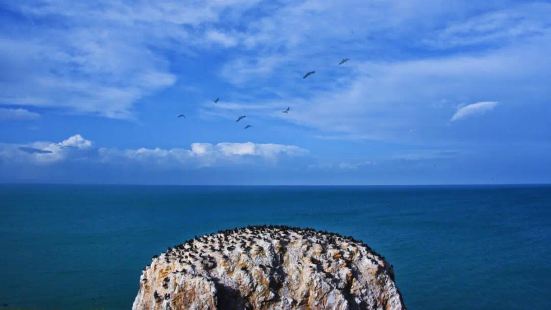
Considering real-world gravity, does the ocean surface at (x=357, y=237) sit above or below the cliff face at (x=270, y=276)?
below

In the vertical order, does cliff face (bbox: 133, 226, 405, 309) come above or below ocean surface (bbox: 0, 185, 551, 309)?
above

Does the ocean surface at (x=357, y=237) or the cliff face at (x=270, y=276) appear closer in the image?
the cliff face at (x=270, y=276)

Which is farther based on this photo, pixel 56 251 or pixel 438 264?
pixel 56 251

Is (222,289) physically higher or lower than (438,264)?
higher

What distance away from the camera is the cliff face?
35.7 ft

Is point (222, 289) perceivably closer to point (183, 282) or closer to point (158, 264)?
point (183, 282)

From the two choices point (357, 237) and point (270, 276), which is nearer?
point (270, 276)

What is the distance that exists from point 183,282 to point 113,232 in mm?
83391

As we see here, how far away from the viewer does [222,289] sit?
1093cm

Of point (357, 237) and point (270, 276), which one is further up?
point (270, 276)

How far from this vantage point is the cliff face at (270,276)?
35.7 ft

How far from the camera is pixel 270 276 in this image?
1117cm

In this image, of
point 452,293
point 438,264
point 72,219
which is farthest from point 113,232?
point 452,293

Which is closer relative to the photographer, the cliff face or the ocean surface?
the cliff face
